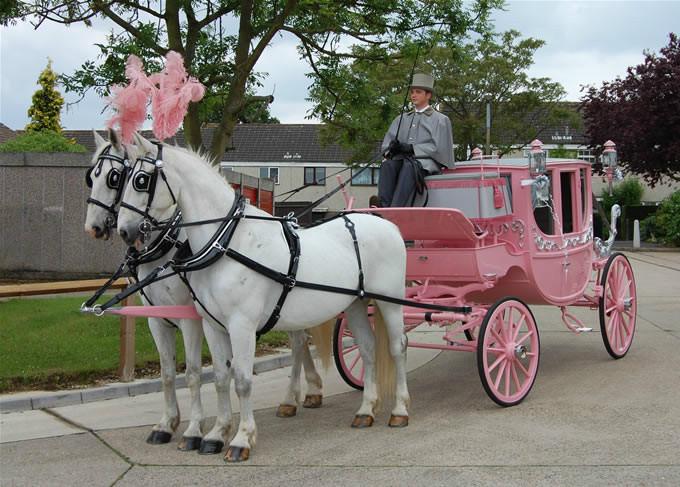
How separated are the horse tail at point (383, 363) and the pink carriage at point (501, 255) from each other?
432 mm

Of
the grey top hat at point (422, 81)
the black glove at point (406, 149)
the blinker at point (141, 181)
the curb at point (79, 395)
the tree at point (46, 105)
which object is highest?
the tree at point (46, 105)

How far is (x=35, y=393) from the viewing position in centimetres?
745

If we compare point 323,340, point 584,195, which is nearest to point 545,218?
point 584,195

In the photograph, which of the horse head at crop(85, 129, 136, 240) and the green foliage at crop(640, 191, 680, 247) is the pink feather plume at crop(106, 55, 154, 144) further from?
the green foliage at crop(640, 191, 680, 247)

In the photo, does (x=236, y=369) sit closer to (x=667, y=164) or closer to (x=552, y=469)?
(x=552, y=469)

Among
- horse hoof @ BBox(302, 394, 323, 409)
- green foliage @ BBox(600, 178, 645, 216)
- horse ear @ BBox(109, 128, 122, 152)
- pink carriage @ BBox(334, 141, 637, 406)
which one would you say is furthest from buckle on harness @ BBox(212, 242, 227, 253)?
green foliage @ BBox(600, 178, 645, 216)

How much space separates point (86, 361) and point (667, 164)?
87.4ft

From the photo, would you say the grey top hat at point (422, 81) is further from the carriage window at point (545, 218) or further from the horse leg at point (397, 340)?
the horse leg at point (397, 340)

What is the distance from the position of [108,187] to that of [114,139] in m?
0.32

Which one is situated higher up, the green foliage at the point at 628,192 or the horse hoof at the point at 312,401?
the green foliage at the point at 628,192

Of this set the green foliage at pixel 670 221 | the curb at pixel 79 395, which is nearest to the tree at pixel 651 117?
the green foliage at pixel 670 221

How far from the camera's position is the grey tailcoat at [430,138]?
25.0ft

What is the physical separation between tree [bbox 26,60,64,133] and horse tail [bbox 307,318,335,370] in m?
25.3

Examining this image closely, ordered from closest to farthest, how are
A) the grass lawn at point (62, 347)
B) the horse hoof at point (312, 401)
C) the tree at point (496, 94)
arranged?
1. the horse hoof at point (312, 401)
2. the grass lawn at point (62, 347)
3. the tree at point (496, 94)
